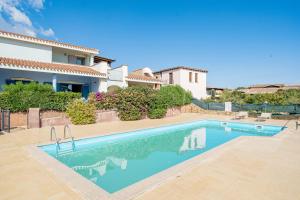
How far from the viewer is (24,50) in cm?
1820

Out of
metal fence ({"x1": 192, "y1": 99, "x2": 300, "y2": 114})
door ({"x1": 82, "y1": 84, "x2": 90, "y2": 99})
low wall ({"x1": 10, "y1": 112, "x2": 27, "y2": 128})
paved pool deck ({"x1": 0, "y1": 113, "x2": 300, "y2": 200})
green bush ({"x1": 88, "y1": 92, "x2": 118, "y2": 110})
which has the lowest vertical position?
paved pool deck ({"x1": 0, "y1": 113, "x2": 300, "y2": 200})

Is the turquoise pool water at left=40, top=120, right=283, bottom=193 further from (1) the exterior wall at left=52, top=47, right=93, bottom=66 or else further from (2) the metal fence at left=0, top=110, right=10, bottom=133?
(1) the exterior wall at left=52, top=47, right=93, bottom=66

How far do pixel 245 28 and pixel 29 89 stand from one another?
22.6 metres

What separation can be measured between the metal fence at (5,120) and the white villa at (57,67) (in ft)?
16.0

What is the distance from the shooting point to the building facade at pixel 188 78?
30734mm

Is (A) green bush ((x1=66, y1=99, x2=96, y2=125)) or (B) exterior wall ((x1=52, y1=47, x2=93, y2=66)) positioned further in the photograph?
(B) exterior wall ((x1=52, y1=47, x2=93, y2=66))

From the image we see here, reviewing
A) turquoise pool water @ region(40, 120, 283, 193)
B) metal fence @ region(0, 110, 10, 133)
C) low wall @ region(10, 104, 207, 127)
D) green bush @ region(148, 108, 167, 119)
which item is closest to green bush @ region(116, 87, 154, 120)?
low wall @ region(10, 104, 207, 127)

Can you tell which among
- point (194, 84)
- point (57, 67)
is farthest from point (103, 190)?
point (194, 84)

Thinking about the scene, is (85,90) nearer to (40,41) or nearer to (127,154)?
(40,41)

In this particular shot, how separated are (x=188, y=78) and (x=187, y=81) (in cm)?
57

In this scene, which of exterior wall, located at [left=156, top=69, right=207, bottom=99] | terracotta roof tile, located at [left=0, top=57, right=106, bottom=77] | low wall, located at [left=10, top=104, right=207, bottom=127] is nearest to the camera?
low wall, located at [left=10, top=104, right=207, bottom=127]

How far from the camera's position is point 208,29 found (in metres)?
23.6

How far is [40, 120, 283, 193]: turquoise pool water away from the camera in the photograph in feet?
20.0

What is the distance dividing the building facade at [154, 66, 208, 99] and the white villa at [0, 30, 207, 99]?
4.87m
